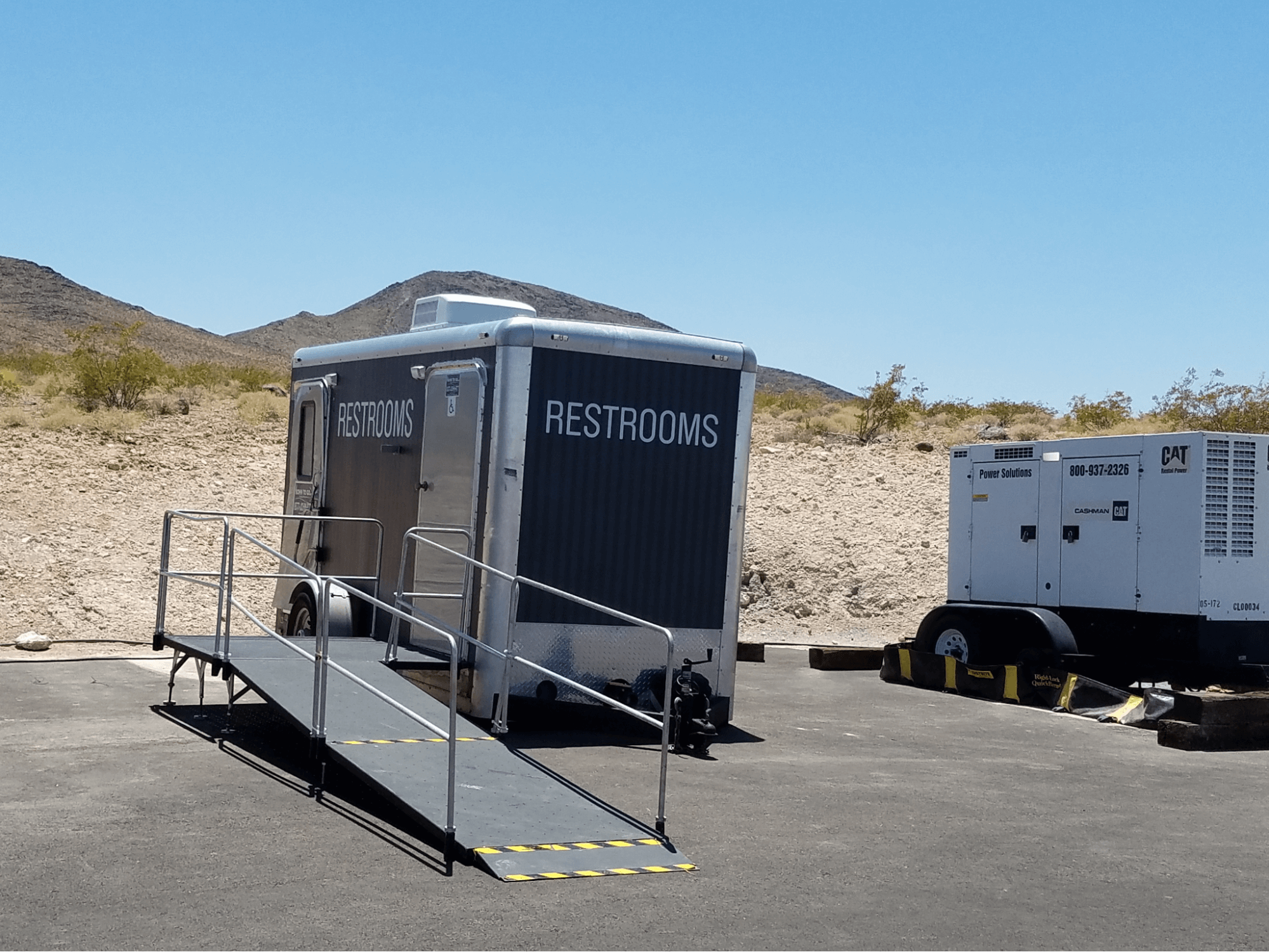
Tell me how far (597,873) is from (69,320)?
8832 centimetres

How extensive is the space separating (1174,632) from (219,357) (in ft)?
253

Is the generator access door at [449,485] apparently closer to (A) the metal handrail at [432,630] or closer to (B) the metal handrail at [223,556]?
(A) the metal handrail at [432,630]

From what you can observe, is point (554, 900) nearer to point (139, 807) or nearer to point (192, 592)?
point (139, 807)

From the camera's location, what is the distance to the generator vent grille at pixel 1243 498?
13609 mm

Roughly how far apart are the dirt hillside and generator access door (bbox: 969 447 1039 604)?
3926mm

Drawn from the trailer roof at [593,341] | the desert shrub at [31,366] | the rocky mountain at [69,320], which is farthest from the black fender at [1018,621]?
the rocky mountain at [69,320]

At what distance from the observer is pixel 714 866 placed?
7.05 m

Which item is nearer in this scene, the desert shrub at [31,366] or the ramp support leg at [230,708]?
the ramp support leg at [230,708]

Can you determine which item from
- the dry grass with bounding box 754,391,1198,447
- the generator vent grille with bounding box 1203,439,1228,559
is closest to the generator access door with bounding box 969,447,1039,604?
the generator vent grille with bounding box 1203,439,1228,559

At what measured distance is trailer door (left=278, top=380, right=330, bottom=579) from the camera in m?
13.3

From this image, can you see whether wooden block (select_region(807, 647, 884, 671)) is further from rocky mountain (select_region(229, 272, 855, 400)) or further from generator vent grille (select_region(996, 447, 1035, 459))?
rocky mountain (select_region(229, 272, 855, 400))

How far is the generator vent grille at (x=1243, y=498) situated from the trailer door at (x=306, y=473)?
27.6 ft

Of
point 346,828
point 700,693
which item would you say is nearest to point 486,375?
point 700,693

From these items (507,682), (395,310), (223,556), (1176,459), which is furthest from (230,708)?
(395,310)
